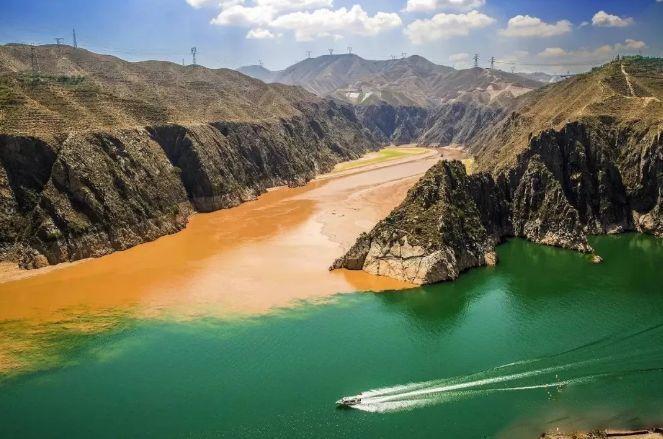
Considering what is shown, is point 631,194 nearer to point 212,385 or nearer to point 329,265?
point 329,265

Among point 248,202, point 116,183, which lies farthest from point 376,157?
point 116,183

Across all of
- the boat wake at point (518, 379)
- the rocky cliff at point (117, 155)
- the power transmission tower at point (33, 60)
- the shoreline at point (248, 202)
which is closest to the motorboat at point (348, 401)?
the boat wake at point (518, 379)

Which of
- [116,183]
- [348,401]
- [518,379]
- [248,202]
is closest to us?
[348,401]

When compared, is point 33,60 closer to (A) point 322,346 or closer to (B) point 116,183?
(B) point 116,183

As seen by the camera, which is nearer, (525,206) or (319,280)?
(319,280)

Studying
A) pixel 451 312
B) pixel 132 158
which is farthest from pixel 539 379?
pixel 132 158

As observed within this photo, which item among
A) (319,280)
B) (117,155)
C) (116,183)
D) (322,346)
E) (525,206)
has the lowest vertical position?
(322,346)
